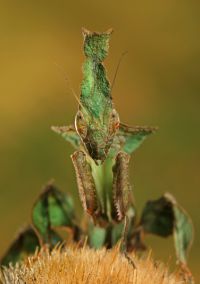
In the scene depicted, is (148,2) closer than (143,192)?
No

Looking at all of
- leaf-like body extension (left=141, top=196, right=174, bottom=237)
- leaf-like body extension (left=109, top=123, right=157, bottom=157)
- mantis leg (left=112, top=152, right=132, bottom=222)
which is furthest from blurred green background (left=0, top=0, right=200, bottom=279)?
mantis leg (left=112, top=152, right=132, bottom=222)

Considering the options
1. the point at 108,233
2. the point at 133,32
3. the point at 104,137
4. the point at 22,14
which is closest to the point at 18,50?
the point at 22,14

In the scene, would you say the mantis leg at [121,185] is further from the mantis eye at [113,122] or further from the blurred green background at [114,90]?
the blurred green background at [114,90]

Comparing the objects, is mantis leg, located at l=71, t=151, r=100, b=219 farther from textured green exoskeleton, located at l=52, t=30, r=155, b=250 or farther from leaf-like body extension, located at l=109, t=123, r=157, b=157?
leaf-like body extension, located at l=109, t=123, r=157, b=157

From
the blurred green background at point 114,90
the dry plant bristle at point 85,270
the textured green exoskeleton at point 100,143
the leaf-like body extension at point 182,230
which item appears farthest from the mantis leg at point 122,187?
the blurred green background at point 114,90

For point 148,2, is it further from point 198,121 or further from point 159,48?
point 198,121

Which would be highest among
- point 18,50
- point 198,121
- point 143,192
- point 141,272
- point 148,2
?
point 148,2
